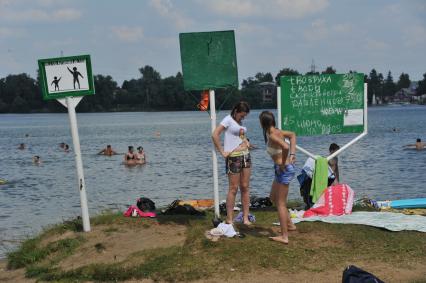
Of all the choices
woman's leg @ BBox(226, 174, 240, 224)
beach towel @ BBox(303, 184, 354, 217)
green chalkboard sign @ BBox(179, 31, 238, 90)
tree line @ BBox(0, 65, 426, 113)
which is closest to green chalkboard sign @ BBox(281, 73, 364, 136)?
beach towel @ BBox(303, 184, 354, 217)

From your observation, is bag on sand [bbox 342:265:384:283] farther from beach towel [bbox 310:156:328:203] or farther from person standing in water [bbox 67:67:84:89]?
person standing in water [bbox 67:67:84:89]

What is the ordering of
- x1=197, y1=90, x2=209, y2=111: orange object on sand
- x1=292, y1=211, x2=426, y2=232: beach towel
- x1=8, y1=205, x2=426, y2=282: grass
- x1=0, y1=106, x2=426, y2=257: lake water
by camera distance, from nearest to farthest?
x1=8, y1=205, x2=426, y2=282: grass
x1=292, y1=211, x2=426, y2=232: beach towel
x1=197, y1=90, x2=209, y2=111: orange object on sand
x1=0, y1=106, x2=426, y2=257: lake water

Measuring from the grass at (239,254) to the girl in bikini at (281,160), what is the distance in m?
0.39

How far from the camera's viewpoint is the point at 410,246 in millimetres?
7578

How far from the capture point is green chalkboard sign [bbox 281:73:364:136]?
10.5 m

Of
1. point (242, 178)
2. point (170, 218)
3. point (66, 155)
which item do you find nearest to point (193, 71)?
point (242, 178)

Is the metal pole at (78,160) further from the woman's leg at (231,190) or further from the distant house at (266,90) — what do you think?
the distant house at (266,90)

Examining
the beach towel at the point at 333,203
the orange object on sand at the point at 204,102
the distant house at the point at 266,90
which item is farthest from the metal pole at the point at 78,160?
the distant house at the point at 266,90

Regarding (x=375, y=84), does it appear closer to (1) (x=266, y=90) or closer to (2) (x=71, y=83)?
(1) (x=266, y=90)

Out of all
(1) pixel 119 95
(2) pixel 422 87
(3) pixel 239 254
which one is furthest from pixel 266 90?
(3) pixel 239 254

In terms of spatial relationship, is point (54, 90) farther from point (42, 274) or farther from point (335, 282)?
point (335, 282)

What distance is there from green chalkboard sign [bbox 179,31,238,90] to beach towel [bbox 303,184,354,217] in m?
2.59

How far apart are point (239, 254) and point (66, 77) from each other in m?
3.87

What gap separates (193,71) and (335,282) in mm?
3902
